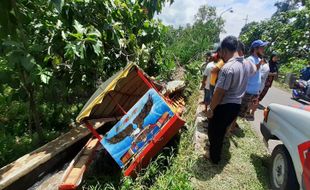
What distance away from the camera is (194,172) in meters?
4.25

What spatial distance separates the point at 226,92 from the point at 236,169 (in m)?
1.26

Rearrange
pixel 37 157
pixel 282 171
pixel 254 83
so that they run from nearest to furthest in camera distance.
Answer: pixel 282 171, pixel 37 157, pixel 254 83

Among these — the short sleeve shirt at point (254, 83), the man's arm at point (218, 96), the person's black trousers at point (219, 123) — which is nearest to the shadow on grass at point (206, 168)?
the person's black trousers at point (219, 123)

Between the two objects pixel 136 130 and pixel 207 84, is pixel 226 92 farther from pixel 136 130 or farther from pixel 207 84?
pixel 207 84

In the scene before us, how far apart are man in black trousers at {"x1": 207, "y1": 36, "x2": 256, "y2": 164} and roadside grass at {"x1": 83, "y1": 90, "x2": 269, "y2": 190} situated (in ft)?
1.09

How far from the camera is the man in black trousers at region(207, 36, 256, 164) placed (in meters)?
4.01

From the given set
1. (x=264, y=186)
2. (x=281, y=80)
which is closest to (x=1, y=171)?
(x=264, y=186)

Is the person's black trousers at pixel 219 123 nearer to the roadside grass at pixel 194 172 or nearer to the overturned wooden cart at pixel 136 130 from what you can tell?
the roadside grass at pixel 194 172

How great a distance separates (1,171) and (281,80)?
22883 millimetres

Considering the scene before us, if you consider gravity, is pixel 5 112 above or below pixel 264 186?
above

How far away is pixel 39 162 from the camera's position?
449 centimetres

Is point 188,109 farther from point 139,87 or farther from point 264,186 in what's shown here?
point 264,186

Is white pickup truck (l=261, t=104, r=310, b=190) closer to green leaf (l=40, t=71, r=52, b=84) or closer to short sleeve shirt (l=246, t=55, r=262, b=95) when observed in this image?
short sleeve shirt (l=246, t=55, r=262, b=95)

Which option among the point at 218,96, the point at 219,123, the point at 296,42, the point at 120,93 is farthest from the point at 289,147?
the point at 296,42
